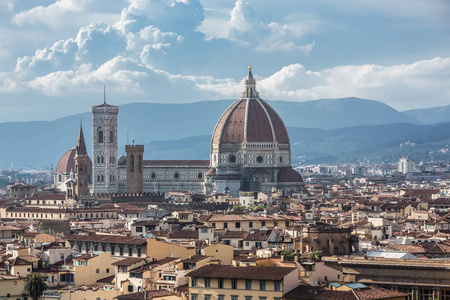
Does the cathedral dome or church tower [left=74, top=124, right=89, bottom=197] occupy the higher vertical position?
the cathedral dome

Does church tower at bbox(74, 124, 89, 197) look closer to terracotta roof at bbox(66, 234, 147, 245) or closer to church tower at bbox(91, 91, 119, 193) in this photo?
church tower at bbox(91, 91, 119, 193)

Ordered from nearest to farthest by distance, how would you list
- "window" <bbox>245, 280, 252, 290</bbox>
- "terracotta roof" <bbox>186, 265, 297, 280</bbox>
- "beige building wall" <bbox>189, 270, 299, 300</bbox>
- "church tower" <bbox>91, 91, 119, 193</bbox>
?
"beige building wall" <bbox>189, 270, 299, 300</bbox>, "terracotta roof" <bbox>186, 265, 297, 280</bbox>, "window" <bbox>245, 280, 252, 290</bbox>, "church tower" <bbox>91, 91, 119, 193</bbox>

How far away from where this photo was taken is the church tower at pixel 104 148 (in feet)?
581

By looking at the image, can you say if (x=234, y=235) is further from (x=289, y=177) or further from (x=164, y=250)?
(x=289, y=177)

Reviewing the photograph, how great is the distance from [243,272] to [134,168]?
132 meters

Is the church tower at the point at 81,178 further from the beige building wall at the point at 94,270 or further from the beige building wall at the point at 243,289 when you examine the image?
the beige building wall at the point at 243,289

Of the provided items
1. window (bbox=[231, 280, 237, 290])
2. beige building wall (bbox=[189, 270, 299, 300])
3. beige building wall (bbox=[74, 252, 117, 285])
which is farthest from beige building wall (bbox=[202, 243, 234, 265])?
window (bbox=[231, 280, 237, 290])

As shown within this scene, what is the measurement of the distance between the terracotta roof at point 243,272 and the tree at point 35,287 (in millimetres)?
8422

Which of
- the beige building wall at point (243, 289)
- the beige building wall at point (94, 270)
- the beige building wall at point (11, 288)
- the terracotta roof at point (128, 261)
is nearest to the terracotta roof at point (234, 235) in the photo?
the beige building wall at point (94, 270)

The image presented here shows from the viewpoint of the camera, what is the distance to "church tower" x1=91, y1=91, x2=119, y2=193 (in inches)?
6969

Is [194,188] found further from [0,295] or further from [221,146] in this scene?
[0,295]

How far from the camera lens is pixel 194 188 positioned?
179875 mm

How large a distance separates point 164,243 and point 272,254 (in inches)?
242

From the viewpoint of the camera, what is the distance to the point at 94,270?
52594 millimetres
